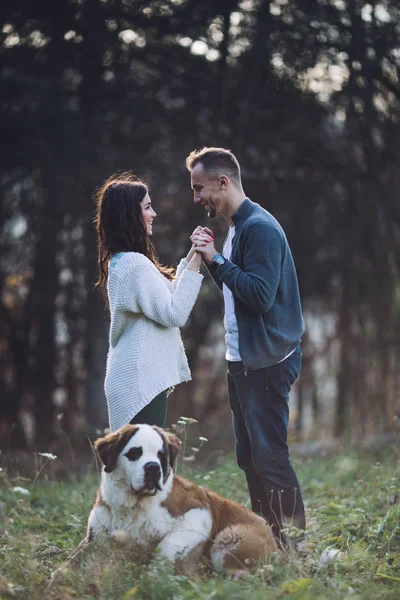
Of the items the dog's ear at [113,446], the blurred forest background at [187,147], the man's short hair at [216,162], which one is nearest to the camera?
the dog's ear at [113,446]

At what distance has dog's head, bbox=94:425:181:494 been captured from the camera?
3.60 metres

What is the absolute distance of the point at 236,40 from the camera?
910 cm

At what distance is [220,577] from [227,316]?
142 centimetres

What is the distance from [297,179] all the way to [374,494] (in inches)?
187

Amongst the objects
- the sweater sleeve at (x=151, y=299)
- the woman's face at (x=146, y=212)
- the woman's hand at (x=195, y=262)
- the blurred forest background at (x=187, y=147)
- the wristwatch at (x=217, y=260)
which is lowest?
the blurred forest background at (x=187, y=147)

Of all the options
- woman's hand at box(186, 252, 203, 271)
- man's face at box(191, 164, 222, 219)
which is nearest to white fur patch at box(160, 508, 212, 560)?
woman's hand at box(186, 252, 203, 271)

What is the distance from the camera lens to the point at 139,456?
12.0ft

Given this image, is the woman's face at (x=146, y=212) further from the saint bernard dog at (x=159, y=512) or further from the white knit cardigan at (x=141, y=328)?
the saint bernard dog at (x=159, y=512)

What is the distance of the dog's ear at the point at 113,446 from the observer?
370 cm

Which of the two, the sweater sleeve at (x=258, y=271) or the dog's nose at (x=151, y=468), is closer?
the dog's nose at (x=151, y=468)

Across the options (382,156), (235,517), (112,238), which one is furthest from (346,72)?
(235,517)

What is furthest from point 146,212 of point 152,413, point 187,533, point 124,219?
point 187,533

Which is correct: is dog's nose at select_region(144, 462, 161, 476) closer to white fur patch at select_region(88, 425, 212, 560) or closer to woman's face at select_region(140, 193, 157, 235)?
white fur patch at select_region(88, 425, 212, 560)

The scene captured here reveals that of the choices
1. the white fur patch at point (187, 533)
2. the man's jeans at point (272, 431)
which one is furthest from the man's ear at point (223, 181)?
the white fur patch at point (187, 533)
